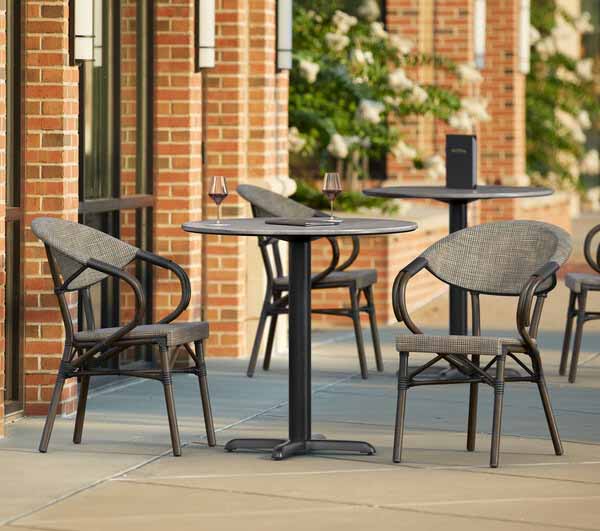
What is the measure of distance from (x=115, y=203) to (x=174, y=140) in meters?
0.67

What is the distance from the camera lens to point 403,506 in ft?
19.7

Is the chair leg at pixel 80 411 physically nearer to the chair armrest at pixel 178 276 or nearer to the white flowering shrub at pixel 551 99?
the chair armrest at pixel 178 276

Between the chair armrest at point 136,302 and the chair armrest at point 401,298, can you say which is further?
the chair armrest at point 401,298

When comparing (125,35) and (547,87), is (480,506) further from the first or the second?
(547,87)

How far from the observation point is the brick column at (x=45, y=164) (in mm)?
7883

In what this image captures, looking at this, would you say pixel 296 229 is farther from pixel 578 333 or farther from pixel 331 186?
pixel 578 333

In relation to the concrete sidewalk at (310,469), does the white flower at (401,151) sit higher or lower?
higher

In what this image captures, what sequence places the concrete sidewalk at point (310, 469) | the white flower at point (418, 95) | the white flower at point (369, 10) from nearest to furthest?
the concrete sidewalk at point (310, 469)
the white flower at point (418, 95)
the white flower at point (369, 10)

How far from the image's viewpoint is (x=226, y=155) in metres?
10.3

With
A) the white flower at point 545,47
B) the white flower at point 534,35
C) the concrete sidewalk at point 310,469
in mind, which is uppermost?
the white flower at point 534,35

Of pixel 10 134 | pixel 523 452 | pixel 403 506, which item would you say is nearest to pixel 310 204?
pixel 10 134

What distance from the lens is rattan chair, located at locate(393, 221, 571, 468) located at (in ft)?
22.1

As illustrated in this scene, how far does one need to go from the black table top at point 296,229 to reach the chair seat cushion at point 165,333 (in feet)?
1.34

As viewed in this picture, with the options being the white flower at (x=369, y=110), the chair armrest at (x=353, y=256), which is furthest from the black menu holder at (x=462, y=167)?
the white flower at (x=369, y=110)
